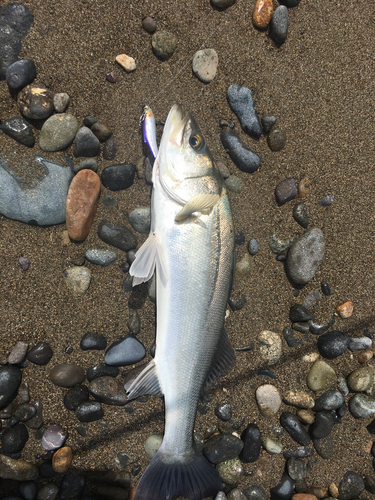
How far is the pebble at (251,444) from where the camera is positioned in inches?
99.9

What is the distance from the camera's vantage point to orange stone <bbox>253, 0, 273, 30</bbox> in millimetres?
2572

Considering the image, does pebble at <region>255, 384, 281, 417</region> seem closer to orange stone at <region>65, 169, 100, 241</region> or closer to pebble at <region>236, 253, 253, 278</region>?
pebble at <region>236, 253, 253, 278</region>

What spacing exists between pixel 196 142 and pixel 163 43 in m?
1.07

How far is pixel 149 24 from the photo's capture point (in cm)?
242

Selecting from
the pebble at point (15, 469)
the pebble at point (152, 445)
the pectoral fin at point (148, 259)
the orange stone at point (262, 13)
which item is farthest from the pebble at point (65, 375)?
the orange stone at point (262, 13)

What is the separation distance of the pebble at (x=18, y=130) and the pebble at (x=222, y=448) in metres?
3.09

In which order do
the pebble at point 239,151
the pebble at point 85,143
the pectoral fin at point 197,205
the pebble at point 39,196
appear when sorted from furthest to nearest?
the pebble at point 239,151, the pebble at point 85,143, the pebble at point 39,196, the pectoral fin at point 197,205

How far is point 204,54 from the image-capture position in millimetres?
2506

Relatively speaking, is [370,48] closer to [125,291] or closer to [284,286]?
[284,286]

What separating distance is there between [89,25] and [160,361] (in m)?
2.89

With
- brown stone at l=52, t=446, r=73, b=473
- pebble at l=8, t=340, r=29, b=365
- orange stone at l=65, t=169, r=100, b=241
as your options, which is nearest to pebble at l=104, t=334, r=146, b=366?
pebble at l=8, t=340, r=29, b=365

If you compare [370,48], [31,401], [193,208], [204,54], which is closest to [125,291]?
[193,208]

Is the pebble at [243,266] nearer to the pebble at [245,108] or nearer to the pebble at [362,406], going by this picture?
the pebble at [245,108]

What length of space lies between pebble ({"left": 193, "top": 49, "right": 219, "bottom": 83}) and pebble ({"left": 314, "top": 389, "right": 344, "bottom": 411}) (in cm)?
324
